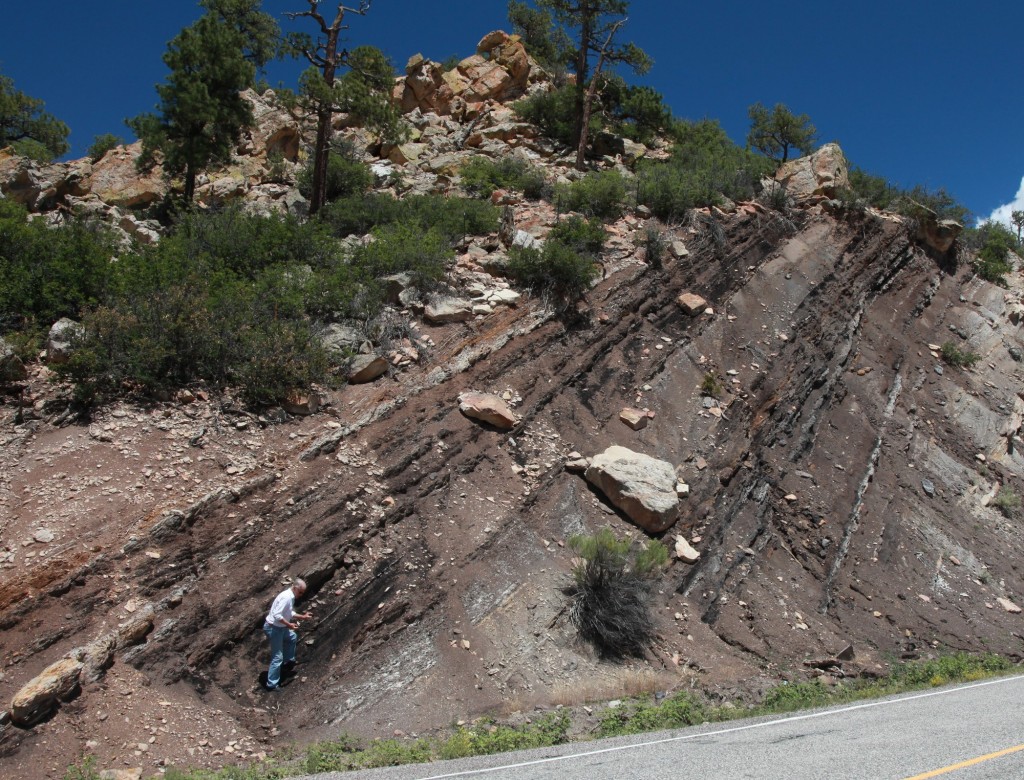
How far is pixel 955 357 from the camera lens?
16609mm

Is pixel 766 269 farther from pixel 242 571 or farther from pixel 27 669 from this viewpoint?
pixel 27 669

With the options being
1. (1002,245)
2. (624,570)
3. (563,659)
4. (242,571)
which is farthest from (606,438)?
(1002,245)

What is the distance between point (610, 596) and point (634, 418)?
12.4ft

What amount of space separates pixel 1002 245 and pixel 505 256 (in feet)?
57.0

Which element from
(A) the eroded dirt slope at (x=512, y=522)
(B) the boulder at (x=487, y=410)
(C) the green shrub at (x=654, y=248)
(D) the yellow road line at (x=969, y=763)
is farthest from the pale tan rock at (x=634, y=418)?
(D) the yellow road line at (x=969, y=763)

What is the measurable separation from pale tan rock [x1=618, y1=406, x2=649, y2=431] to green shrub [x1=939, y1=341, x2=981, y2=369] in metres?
10.3

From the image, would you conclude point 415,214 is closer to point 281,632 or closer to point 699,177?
point 699,177

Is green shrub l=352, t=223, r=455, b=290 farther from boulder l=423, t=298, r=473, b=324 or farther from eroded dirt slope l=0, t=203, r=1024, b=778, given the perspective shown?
eroded dirt slope l=0, t=203, r=1024, b=778

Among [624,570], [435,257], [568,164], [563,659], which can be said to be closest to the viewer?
[563,659]

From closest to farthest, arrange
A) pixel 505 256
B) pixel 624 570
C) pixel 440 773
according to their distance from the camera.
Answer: pixel 440 773
pixel 624 570
pixel 505 256

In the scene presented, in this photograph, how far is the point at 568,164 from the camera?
64.5 ft

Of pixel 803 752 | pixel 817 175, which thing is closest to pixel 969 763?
pixel 803 752

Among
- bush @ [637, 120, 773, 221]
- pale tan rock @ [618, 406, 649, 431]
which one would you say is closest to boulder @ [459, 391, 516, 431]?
pale tan rock @ [618, 406, 649, 431]

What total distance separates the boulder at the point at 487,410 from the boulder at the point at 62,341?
18.1 feet
